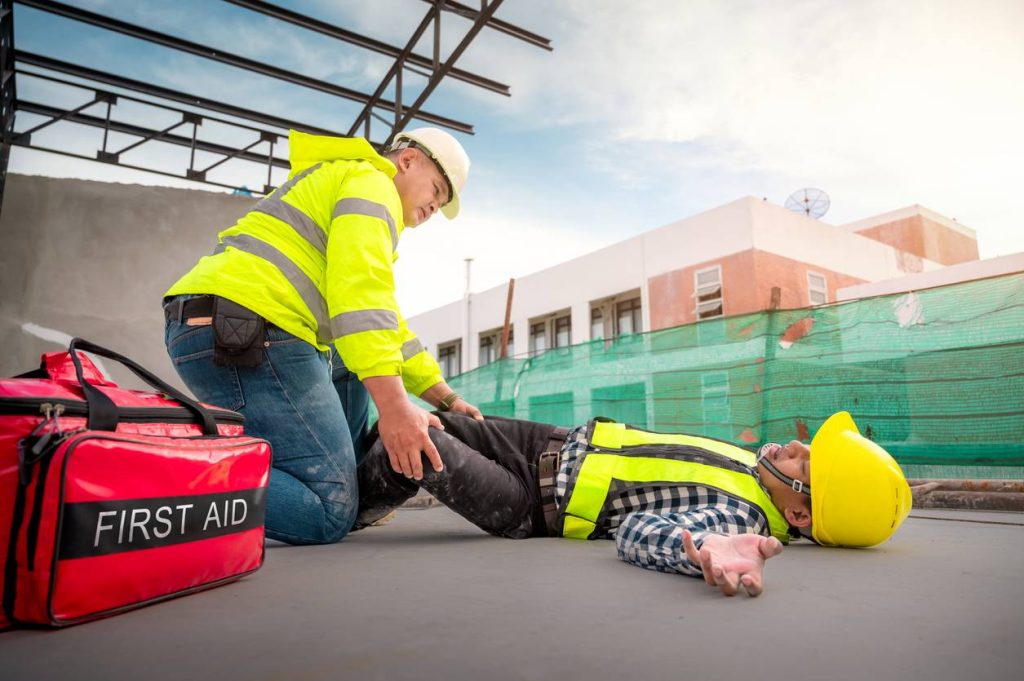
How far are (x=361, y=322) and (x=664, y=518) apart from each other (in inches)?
40.4

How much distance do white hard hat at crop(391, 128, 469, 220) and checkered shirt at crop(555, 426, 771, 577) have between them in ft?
3.59

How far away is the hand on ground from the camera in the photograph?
3.92ft

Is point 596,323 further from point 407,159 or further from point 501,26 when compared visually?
point 407,159

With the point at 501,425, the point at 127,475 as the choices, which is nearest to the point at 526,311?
the point at 501,425

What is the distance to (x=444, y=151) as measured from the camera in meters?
2.30

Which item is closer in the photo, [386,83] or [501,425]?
[501,425]

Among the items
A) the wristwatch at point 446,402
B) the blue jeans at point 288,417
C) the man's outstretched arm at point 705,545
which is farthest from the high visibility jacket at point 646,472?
the blue jeans at point 288,417

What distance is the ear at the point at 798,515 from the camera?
1.91 meters

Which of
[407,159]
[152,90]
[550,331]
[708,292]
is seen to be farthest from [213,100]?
[550,331]

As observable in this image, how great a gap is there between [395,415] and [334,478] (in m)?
0.38

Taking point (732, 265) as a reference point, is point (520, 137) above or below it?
above

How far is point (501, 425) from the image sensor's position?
230cm

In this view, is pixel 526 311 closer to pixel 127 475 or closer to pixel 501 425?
pixel 501 425

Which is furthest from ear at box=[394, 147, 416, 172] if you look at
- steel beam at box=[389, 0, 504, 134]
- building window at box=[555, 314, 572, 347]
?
building window at box=[555, 314, 572, 347]
